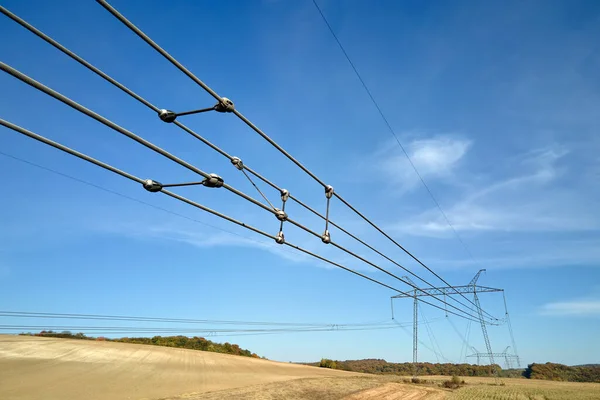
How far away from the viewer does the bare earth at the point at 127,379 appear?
1422 inches

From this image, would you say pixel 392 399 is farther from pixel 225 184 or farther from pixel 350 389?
pixel 225 184

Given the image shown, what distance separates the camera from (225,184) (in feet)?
28.8

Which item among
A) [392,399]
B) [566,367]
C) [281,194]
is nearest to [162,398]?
[392,399]

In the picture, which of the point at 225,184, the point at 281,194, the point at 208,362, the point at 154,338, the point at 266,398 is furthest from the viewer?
the point at 154,338

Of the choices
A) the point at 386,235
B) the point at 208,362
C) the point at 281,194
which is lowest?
the point at 208,362

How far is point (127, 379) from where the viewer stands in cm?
4300

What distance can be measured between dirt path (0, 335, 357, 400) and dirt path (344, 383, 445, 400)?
16561 mm

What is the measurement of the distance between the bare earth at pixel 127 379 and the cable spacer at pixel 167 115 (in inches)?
1446

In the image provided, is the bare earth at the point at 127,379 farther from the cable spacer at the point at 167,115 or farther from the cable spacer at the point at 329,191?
the cable spacer at the point at 167,115

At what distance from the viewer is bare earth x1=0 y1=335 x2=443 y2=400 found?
3612 centimetres

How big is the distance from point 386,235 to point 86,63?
15.2 metres

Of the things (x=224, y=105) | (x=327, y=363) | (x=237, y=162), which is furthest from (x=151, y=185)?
(x=327, y=363)

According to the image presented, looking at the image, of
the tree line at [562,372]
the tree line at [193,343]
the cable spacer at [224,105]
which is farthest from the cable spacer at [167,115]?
the tree line at [562,372]

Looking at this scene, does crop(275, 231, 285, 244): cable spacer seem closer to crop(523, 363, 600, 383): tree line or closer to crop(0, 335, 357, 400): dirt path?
→ crop(0, 335, 357, 400): dirt path
